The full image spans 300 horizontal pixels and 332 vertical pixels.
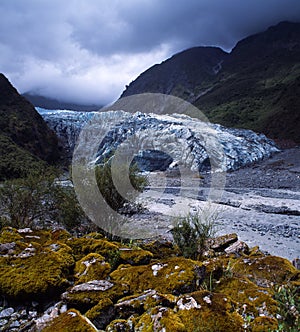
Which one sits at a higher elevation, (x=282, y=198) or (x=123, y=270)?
(x=123, y=270)

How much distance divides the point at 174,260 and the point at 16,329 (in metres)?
2.01

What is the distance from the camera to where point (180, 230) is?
652 centimetres

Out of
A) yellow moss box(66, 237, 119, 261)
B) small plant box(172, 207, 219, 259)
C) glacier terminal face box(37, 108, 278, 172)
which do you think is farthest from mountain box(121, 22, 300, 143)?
yellow moss box(66, 237, 119, 261)

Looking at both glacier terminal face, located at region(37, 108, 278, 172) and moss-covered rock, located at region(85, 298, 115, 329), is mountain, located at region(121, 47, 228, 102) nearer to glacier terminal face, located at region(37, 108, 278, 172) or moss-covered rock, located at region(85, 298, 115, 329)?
glacier terminal face, located at region(37, 108, 278, 172)

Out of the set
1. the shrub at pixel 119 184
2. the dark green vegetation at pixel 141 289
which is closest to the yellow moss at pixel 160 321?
the dark green vegetation at pixel 141 289

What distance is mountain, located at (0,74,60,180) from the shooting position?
37284mm

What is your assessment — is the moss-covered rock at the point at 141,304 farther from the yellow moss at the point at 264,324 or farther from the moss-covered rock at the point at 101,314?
the yellow moss at the point at 264,324

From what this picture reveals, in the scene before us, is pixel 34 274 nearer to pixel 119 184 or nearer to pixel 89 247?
pixel 89 247

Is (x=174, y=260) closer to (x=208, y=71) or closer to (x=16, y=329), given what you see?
(x=16, y=329)

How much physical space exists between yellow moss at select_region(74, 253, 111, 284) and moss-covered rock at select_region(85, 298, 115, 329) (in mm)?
817

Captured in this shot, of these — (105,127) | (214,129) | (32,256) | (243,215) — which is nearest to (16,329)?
(32,256)

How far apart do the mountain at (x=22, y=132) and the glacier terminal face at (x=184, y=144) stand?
359 inches

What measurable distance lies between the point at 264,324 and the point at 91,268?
233 cm

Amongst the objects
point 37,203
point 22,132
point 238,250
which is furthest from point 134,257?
point 22,132
